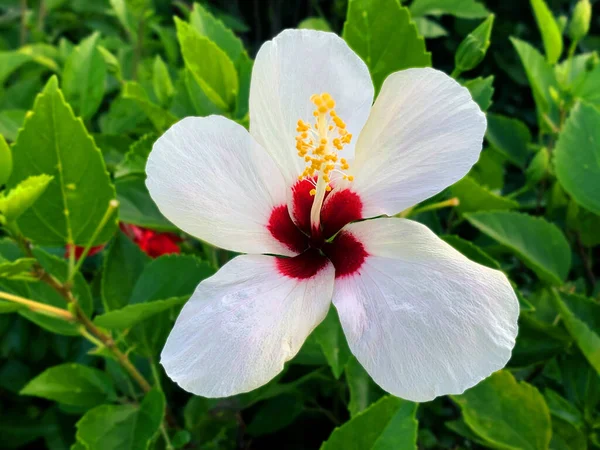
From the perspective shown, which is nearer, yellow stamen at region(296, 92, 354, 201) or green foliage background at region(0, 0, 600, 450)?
yellow stamen at region(296, 92, 354, 201)

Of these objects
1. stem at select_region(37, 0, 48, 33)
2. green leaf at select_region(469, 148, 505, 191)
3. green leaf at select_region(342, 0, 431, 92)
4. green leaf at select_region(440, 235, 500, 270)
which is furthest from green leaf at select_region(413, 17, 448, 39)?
stem at select_region(37, 0, 48, 33)

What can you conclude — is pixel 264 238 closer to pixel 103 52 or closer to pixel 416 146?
pixel 416 146

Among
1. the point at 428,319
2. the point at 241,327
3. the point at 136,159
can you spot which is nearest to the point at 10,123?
the point at 136,159

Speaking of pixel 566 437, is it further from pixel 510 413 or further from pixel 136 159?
pixel 136 159

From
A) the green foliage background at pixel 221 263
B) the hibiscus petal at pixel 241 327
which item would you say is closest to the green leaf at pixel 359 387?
the green foliage background at pixel 221 263

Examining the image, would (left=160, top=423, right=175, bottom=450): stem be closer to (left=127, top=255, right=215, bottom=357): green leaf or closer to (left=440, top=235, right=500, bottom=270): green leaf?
(left=127, top=255, right=215, bottom=357): green leaf

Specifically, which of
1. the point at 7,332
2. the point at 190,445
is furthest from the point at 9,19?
the point at 190,445
